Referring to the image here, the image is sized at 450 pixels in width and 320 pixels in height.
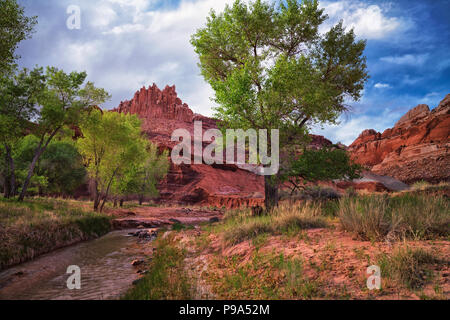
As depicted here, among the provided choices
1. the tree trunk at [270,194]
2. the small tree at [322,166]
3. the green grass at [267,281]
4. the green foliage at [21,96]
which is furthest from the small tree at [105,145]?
the green grass at [267,281]

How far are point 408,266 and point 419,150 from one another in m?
60.7

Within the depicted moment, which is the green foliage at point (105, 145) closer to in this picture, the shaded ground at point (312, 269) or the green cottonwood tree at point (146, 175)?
the green cottonwood tree at point (146, 175)

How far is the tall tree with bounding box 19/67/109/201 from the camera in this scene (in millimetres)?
19109

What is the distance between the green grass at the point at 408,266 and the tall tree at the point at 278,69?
27.9 feet

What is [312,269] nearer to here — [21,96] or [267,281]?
[267,281]

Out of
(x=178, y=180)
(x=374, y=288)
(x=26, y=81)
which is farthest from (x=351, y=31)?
(x=178, y=180)

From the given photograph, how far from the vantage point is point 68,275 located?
8.48 m

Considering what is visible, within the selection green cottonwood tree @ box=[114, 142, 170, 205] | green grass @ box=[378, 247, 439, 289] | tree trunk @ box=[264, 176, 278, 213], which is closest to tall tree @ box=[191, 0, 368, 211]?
tree trunk @ box=[264, 176, 278, 213]

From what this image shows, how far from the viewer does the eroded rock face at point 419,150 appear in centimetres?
4219

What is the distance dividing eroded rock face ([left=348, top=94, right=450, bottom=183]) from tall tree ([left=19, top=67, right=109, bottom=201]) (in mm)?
46585

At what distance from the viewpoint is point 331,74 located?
51.0ft

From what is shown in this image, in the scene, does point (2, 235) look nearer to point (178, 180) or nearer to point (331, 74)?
point (331, 74)

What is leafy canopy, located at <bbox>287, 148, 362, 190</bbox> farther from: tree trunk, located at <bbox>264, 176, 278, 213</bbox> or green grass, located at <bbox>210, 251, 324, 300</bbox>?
green grass, located at <bbox>210, 251, 324, 300</bbox>

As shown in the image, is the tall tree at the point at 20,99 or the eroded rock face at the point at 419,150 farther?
the eroded rock face at the point at 419,150
